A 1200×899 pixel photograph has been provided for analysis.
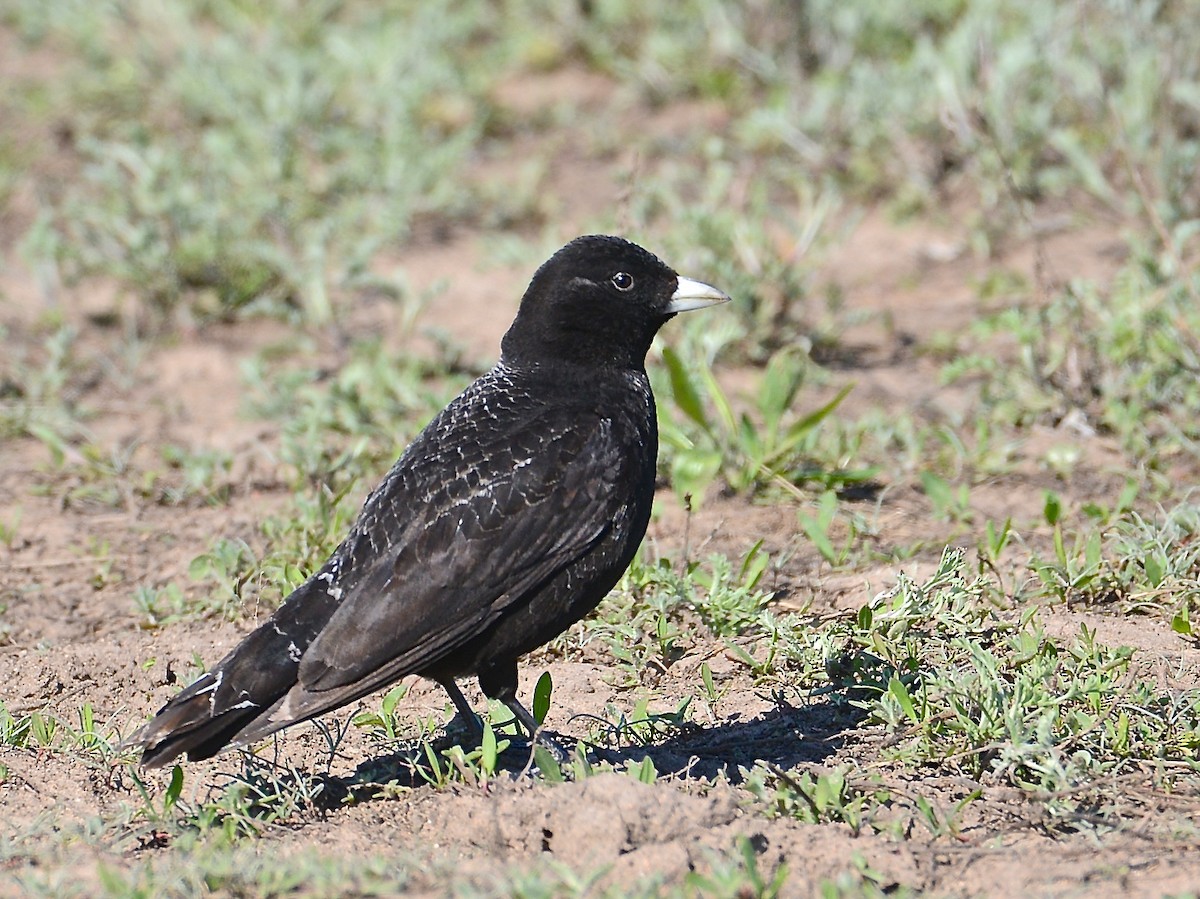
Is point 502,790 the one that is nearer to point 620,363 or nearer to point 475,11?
→ point 620,363

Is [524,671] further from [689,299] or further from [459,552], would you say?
[689,299]

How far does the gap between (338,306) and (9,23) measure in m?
5.01

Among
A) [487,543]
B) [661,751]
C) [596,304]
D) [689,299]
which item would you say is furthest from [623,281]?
[661,751]

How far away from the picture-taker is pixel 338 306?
853 centimetres

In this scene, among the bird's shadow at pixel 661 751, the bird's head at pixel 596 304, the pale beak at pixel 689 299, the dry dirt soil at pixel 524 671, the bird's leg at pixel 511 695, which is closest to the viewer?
the dry dirt soil at pixel 524 671

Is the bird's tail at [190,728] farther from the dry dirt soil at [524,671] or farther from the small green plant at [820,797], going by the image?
the small green plant at [820,797]

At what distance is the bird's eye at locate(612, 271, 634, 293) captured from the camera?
525 cm

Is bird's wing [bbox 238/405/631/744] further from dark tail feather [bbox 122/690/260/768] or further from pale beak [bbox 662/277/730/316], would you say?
pale beak [bbox 662/277/730/316]

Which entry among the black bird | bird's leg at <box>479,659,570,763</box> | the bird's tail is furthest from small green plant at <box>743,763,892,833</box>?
the bird's tail

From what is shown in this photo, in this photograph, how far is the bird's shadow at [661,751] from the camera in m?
4.37

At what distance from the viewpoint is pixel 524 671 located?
5344 mm

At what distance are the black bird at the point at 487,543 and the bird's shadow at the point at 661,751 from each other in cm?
21

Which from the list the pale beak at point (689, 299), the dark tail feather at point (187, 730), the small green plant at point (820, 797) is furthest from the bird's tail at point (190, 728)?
the pale beak at point (689, 299)

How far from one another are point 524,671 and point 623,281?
1342 millimetres
